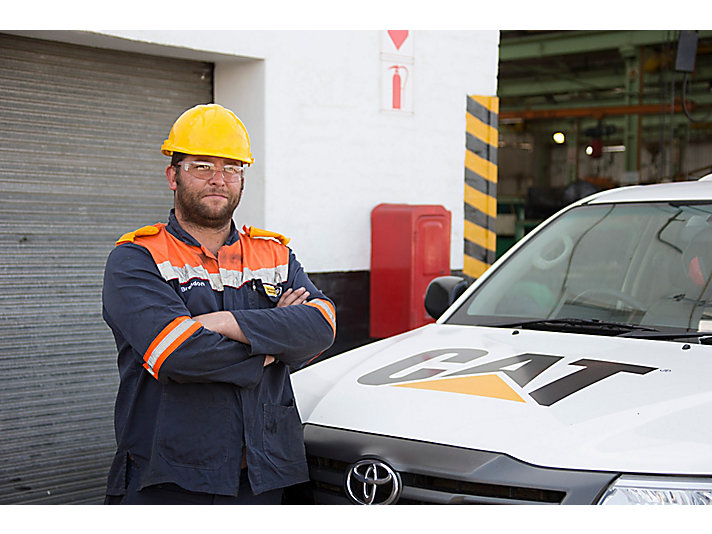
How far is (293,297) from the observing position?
296 cm

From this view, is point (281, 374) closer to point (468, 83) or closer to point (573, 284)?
point (573, 284)

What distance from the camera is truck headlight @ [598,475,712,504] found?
7.47 feet

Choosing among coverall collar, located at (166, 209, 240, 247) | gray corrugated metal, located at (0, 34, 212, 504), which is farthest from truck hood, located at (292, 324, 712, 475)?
gray corrugated metal, located at (0, 34, 212, 504)

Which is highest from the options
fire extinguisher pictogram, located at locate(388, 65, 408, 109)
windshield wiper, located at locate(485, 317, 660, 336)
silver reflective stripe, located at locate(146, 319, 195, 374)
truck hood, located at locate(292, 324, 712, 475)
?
fire extinguisher pictogram, located at locate(388, 65, 408, 109)

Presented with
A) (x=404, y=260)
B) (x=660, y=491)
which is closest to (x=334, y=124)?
(x=404, y=260)

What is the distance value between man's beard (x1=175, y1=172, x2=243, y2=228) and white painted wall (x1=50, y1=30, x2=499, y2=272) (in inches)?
92.8

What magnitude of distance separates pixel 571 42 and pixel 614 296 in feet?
57.4

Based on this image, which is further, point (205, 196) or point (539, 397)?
point (205, 196)

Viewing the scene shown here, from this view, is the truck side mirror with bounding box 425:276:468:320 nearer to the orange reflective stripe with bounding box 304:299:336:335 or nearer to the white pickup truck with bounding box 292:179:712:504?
the white pickup truck with bounding box 292:179:712:504

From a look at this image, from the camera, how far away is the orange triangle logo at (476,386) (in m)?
2.70

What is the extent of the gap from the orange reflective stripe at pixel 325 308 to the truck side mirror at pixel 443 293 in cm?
91

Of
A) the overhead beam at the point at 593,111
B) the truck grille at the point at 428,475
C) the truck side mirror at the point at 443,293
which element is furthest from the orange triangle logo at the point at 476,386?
the overhead beam at the point at 593,111

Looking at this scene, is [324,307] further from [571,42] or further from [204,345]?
[571,42]

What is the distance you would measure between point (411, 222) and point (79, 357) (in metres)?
2.36
